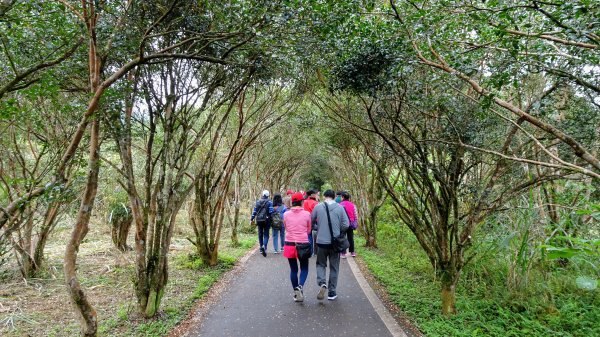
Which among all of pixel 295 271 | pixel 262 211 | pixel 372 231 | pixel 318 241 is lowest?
pixel 295 271

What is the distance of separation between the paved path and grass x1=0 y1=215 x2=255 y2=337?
658 mm

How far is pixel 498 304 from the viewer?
555 cm

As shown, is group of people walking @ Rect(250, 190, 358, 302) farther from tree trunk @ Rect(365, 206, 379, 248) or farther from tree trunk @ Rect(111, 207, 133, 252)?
tree trunk @ Rect(111, 207, 133, 252)

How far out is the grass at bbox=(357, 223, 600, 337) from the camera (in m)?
4.80

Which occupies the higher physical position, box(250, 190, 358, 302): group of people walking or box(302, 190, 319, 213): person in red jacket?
box(302, 190, 319, 213): person in red jacket

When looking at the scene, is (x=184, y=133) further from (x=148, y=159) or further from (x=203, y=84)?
(x=203, y=84)

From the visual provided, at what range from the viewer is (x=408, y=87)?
5574mm

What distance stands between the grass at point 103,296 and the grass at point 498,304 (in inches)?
152

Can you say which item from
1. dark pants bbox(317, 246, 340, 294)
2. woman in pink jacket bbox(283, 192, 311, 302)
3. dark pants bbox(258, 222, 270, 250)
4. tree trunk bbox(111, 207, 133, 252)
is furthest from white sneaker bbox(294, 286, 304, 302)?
tree trunk bbox(111, 207, 133, 252)

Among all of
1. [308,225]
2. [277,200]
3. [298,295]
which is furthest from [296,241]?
[277,200]

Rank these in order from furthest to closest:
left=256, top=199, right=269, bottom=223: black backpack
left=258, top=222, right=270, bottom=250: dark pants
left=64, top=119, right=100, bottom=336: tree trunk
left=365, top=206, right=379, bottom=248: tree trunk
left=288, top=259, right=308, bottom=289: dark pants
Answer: left=365, top=206, right=379, bottom=248: tree trunk
left=258, top=222, right=270, bottom=250: dark pants
left=256, top=199, right=269, bottom=223: black backpack
left=288, top=259, right=308, bottom=289: dark pants
left=64, top=119, right=100, bottom=336: tree trunk

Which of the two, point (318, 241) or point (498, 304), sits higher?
point (318, 241)

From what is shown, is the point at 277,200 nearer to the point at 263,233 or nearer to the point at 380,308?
the point at 263,233

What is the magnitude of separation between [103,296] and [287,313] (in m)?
3.81
